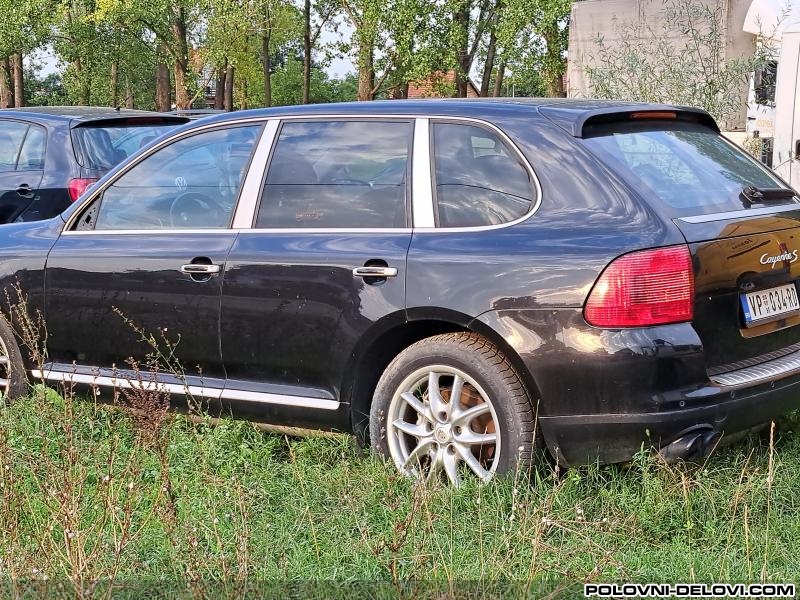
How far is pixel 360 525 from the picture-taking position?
4070mm

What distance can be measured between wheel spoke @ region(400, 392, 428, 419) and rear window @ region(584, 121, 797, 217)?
1.22 metres

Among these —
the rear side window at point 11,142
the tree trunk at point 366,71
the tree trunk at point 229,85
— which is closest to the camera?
the rear side window at point 11,142

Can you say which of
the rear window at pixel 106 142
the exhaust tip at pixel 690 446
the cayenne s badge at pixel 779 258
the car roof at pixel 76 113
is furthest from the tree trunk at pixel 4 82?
the exhaust tip at pixel 690 446

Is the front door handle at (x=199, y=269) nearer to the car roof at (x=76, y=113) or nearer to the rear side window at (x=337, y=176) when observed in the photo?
the rear side window at (x=337, y=176)

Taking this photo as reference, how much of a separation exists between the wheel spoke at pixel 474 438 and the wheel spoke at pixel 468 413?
43mm

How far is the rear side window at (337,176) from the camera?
479 cm

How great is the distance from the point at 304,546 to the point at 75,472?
3.15 ft

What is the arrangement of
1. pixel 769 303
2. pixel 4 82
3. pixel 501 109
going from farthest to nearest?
pixel 4 82 < pixel 501 109 < pixel 769 303

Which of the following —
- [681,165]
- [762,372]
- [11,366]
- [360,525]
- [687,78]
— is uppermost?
[687,78]

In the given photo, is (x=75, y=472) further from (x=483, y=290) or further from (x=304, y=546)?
(x=483, y=290)

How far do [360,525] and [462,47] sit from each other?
32.9 meters

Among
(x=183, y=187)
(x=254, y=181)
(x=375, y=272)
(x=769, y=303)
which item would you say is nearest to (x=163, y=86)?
(x=183, y=187)

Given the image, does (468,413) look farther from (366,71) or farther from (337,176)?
(366,71)

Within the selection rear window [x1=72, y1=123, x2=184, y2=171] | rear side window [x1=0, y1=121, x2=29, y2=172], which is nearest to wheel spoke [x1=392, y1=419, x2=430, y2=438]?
rear window [x1=72, y1=123, x2=184, y2=171]
